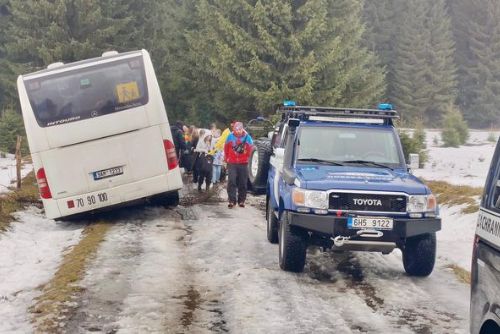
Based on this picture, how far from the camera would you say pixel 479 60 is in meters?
72.8

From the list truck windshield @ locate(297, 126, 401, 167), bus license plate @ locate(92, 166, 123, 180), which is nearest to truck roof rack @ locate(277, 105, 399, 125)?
truck windshield @ locate(297, 126, 401, 167)

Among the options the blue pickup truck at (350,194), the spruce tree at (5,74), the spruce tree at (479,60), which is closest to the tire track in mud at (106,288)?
the blue pickup truck at (350,194)

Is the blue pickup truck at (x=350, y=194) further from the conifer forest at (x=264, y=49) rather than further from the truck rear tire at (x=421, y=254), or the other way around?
the conifer forest at (x=264, y=49)

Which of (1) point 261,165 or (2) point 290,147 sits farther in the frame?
(1) point 261,165

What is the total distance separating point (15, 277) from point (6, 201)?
231 inches

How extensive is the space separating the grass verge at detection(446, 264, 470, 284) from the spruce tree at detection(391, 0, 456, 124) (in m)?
52.7

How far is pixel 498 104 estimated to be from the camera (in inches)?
2756

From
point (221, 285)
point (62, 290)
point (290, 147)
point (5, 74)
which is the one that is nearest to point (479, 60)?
point (5, 74)

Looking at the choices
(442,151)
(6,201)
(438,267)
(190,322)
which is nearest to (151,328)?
(190,322)

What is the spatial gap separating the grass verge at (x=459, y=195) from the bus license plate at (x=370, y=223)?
5976 mm

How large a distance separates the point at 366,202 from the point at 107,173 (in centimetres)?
620

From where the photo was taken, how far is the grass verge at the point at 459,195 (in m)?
14.6

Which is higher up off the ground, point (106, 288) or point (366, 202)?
point (366, 202)

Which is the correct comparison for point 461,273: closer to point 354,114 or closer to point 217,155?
point 354,114
